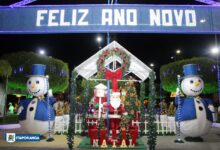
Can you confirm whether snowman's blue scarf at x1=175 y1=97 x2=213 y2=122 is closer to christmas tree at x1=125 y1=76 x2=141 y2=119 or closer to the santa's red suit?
the santa's red suit

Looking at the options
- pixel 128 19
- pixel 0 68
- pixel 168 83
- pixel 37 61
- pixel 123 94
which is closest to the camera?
pixel 128 19

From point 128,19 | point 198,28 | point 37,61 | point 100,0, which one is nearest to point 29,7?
point 128,19

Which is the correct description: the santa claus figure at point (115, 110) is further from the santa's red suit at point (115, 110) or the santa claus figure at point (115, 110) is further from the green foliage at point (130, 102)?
the green foliage at point (130, 102)

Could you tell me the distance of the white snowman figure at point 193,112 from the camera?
33.9 ft

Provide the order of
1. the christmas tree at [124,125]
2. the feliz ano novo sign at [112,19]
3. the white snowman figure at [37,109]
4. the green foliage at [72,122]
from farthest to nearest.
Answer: the white snowman figure at [37,109] → the christmas tree at [124,125] → the green foliage at [72,122] → the feliz ano novo sign at [112,19]

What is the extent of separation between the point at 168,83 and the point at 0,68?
59.0 feet

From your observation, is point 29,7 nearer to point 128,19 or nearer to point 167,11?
point 128,19

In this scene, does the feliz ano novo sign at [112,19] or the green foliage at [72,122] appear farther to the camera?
the green foliage at [72,122]

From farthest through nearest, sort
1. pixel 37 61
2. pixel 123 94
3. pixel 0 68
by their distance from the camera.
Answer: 1. pixel 37 61
2. pixel 0 68
3. pixel 123 94

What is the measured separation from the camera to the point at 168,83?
29281mm

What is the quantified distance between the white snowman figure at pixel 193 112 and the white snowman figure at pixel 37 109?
5.54 metres

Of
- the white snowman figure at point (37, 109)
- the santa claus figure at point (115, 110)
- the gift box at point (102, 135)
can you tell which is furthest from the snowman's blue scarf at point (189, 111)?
the white snowman figure at point (37, 109)

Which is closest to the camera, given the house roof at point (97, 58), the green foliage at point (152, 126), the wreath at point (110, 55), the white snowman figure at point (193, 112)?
the green foliage at point (152, 126)

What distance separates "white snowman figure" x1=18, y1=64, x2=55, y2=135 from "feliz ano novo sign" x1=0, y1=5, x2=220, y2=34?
14.0ft
